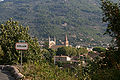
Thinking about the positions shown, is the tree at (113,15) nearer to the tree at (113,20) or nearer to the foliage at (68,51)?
the tree at (113,20)

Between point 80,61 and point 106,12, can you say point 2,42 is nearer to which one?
point 106,12

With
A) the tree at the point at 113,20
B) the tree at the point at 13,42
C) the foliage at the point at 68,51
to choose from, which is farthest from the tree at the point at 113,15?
the foliage at the point at 68,51

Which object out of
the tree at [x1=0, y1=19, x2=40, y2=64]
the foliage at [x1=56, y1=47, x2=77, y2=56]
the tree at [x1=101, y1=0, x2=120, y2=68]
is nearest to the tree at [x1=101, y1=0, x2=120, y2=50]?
the tree at [x1=101, y1=0, x2=120, y2=68]

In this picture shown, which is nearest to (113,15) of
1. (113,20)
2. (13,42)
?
(113,20)

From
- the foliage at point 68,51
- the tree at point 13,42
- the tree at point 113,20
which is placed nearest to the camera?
the tree at point 113,20

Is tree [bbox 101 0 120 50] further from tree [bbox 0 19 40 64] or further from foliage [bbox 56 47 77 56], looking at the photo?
foliage [bbox 56 47 77 56]

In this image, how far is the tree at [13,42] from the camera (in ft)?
50.6

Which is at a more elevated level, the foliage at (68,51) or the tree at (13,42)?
the tree at (13,42)

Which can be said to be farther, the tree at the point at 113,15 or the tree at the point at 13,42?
the tree at the point at 13,42

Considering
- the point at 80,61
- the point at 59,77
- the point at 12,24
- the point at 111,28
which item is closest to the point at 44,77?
the point at 59,77

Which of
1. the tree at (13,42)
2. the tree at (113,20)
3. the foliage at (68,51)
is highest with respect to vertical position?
→ the tree at (113,20)

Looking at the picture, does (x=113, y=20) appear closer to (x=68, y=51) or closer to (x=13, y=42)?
(x=13, y=42)

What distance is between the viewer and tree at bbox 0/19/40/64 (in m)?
15.4

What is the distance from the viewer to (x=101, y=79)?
599 cm
